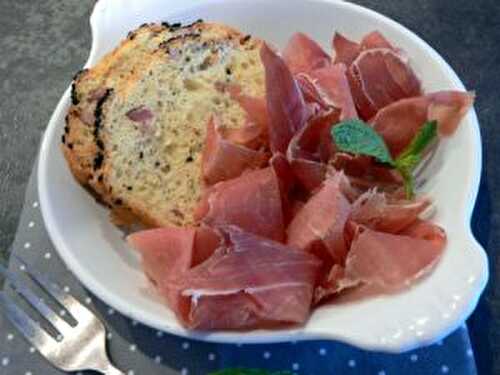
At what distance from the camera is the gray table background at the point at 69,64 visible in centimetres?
117

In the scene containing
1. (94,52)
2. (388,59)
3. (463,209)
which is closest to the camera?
(463,209)

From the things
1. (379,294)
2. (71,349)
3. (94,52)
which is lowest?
(71,349)

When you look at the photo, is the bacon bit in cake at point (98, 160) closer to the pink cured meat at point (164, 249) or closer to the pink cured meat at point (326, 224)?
the pink cured meat at point (164, 249)

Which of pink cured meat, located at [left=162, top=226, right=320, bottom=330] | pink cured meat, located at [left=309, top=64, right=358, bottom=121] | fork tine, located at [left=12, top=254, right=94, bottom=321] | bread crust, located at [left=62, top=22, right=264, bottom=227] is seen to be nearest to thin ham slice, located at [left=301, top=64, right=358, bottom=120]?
pink cured meat, located at [left=309, top=64, right=358, bottom=121]

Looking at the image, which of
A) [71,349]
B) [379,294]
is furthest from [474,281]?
[71,349]

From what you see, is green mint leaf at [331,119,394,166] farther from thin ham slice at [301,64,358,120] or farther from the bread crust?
the bread crust

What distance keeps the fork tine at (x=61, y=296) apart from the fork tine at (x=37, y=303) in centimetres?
2

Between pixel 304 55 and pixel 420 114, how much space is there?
8.0 inches

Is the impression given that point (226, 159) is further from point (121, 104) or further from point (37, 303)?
point (37, 303)

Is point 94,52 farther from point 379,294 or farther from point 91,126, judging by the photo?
point 379,294

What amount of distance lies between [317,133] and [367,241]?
0.60 ft

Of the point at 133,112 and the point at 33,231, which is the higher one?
the point at 133,112

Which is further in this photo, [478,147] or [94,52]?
[94,52]

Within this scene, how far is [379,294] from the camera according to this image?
33.5 inches
